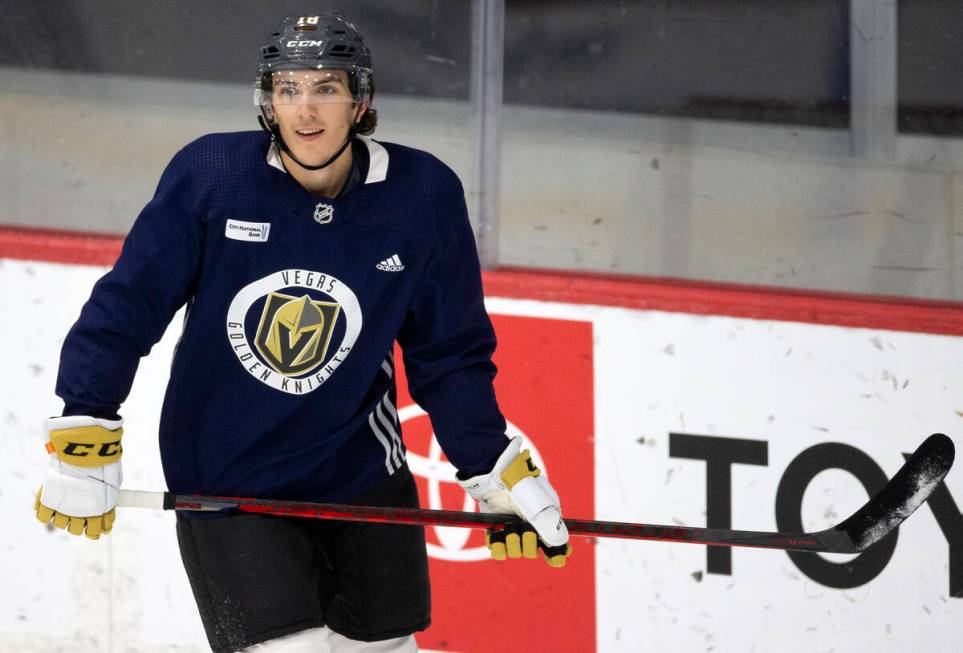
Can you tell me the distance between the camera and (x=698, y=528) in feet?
7.11

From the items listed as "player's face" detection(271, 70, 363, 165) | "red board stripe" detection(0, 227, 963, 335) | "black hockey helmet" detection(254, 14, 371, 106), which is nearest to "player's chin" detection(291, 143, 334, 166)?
"player's face" detection(271, 70, 363, 165)

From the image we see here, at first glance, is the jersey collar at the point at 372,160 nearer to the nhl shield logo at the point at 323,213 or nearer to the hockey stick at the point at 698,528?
the nhl shield logo at the point at 323,213

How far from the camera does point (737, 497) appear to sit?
9.04 feet

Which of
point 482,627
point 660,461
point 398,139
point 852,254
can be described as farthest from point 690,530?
point 398,139

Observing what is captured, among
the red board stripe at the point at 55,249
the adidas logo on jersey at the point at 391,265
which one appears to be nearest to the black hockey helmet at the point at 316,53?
the adidas logo on jersey at the point at 391,265

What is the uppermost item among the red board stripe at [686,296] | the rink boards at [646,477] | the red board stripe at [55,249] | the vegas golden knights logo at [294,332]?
the red board stripe at [55,249]

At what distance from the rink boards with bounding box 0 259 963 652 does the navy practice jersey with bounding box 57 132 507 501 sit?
75 centimetres

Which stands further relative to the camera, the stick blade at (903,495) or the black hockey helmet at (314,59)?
the stick blade at (903,495)

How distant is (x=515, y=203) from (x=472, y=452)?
102 cm

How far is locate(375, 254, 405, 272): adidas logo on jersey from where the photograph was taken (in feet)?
6.44

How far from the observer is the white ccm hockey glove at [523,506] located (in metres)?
2.07

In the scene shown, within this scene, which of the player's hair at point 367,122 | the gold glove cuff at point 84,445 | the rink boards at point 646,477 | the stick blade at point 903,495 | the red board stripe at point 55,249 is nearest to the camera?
the gold glove cuff at point 84,445

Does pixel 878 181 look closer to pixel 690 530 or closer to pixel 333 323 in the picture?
pixel 690 530

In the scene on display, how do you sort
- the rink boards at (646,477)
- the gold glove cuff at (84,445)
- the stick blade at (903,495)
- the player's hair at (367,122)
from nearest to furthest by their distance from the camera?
the gold glove cuff at (84,445), the player's hair at (367,122), the stick blade at (903,495), the rink boards at (646,477)
